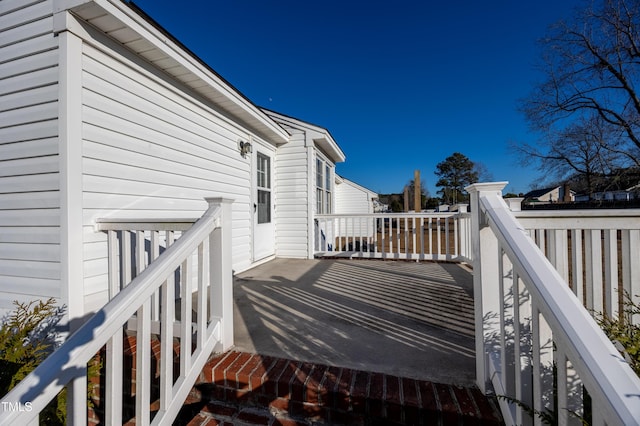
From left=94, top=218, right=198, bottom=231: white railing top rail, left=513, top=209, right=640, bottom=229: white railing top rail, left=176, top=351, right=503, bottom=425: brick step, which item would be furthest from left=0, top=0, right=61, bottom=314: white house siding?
left=513, top=209, right=640, bottom=229: white railing top rail

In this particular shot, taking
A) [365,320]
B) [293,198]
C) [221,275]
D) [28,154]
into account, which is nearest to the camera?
[221,275]

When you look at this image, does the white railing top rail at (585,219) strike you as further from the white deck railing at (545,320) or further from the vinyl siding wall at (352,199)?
the vinyl siding wall at (352,199)

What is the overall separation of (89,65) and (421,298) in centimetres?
366

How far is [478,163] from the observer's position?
3175 cm

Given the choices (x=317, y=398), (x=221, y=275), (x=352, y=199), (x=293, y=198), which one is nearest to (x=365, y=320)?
(x=317, y=398)

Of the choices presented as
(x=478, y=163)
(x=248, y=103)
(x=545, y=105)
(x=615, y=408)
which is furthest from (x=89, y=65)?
(x=478, y=163)

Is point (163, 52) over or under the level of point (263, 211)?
over

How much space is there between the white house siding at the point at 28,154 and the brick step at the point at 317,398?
4.84ft

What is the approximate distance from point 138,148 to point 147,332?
2.02m

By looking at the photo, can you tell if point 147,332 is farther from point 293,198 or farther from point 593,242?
point 293,198

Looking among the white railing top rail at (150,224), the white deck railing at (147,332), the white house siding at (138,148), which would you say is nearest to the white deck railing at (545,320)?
the white deck railing at (147,332)

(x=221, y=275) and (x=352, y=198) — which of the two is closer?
(x=221, y=275)

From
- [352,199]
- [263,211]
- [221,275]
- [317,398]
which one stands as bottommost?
[317,398]

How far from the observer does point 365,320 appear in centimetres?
232
